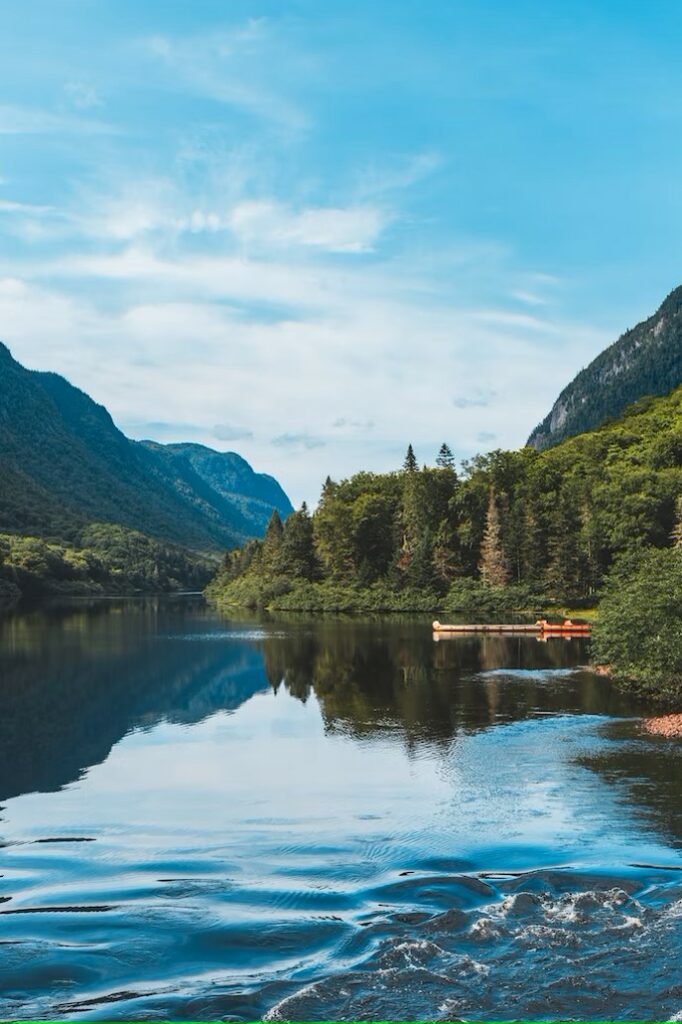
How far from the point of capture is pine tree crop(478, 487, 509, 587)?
378 feet

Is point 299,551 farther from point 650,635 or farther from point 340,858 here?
point 340,858

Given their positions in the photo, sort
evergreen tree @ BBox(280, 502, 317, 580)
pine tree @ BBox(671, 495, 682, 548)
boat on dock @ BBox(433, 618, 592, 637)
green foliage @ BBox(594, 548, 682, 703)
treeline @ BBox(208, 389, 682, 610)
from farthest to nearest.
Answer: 1. evergreen tree @ BBox(280, 502, 317, 580)
2. treeline @ BBox(208, 389, 682, 610)
3. pine tree @ BBox(671, 495, 682, 548)
4. boat on dock @ BBox(433, 618, 592, 637)
5. green foliage @ BBox(594, 548, 682, 703)

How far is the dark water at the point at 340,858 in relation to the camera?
13453 mm

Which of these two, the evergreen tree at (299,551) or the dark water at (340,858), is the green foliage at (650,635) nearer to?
the dark water at (340,858)

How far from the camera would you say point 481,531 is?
127125 mm

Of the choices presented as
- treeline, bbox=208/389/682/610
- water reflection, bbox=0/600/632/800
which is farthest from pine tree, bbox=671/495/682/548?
water reflection, bbox=0/600/632/800

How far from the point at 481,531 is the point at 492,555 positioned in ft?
31.3

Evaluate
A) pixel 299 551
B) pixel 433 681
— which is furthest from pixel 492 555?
pixel 433 681

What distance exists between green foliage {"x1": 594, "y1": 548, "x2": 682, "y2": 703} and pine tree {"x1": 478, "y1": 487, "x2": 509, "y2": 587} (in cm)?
6810

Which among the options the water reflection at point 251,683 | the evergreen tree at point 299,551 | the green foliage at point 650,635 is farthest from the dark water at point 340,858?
the evergreen tree at point 299,551

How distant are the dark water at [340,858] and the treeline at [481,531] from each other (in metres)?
67.9

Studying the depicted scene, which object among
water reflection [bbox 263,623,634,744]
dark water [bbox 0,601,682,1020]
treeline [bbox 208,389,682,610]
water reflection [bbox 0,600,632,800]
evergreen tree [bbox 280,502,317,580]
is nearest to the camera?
dark water [bbox 0,601,682,1020]

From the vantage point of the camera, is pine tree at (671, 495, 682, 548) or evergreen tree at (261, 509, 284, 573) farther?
evergreen tree at (261, 509, 284, 573)

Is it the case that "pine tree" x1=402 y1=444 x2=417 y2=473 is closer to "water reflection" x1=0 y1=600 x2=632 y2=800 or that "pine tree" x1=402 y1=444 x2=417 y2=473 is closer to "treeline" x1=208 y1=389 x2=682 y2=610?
"treeline" x1=208 y1=389 x2=682 y2=610
